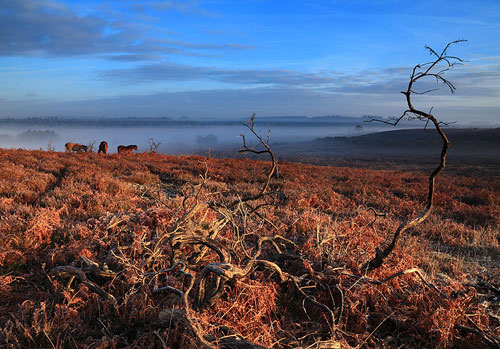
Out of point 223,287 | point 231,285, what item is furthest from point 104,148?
point 223,287

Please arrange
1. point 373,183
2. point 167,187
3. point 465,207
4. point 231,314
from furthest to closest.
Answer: point 373,183
point 167,187
point 465,207
point 231,314

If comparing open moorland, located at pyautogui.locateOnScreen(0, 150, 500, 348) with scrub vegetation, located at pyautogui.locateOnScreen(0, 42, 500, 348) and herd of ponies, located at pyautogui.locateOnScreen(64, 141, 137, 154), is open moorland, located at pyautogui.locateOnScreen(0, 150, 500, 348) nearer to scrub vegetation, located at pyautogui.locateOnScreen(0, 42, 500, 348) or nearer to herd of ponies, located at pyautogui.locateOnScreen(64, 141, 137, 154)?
scrub vegetation, located at pyautogui.locateOnScreen(0, 42, 500, 348)

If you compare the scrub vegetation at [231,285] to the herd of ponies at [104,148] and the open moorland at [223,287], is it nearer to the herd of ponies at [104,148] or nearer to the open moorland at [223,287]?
the open moorland at [223,287]

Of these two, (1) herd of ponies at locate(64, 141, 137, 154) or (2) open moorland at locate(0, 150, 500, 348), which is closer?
(2) open moorland at locate(0, 150, 500, 348)

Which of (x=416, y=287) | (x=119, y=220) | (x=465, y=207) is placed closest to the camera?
(x=416, y=287)

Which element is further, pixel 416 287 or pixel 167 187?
pixel 167 187

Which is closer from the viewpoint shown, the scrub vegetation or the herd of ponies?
the scrub vegetation

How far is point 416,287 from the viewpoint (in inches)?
131

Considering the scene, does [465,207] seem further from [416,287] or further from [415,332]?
[415,332]

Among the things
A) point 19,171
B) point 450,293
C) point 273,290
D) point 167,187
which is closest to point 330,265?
point 273,290

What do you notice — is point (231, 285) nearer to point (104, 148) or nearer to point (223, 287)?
point (223, 287)

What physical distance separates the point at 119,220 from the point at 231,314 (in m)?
2.77

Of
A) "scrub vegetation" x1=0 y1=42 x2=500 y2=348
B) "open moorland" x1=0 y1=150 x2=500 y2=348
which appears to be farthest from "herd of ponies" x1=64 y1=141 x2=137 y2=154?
"scrub vegetation" x1=0 y1=42 x2=500 y2=348

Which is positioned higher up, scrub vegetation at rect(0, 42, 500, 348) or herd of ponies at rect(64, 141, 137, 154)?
herd of ponies at rect(64, 141, 137, 154)
